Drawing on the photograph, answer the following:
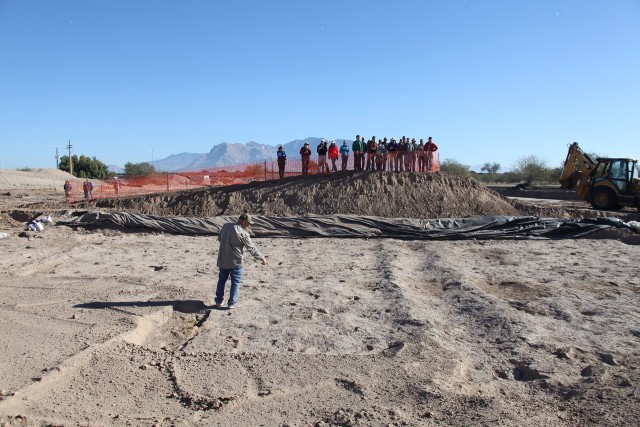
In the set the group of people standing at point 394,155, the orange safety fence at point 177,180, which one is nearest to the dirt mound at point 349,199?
the group of people standing at point 394,155

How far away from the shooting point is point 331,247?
46.1 feet

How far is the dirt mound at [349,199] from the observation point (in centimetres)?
1853

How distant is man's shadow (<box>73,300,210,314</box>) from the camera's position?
7.68 metres

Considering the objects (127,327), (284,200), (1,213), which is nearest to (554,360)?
(127,327)

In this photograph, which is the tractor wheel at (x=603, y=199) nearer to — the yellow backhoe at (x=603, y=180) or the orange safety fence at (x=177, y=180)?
the yellow backhoe at (x=603, y=180)

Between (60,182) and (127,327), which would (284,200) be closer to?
(127,327)

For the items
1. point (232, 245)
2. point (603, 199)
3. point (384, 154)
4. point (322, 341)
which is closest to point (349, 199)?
point (384, 154)

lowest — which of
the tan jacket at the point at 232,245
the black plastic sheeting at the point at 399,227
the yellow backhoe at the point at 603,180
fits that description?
the black plastic sheeting at the point at 399,227

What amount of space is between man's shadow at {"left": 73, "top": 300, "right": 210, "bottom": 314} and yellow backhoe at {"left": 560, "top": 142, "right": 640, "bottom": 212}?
799 inches

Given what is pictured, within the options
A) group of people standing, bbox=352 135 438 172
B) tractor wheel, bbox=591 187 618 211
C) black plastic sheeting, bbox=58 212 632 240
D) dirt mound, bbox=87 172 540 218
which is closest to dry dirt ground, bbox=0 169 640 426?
black plastic sheeting, bbox=58 212 632 240

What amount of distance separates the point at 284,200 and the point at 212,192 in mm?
3111

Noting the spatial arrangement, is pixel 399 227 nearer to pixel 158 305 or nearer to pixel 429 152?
pixel 429 152

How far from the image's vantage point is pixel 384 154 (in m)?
21.0

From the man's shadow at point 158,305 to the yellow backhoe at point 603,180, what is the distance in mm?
20287
